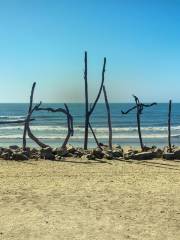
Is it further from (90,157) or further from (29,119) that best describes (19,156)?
(29,119)

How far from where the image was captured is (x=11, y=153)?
57.4 ft

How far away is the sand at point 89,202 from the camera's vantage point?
8156mm

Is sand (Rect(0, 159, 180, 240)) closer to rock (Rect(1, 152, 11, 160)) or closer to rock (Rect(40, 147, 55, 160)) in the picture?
rock (Rect(1, 152, 11, 160))

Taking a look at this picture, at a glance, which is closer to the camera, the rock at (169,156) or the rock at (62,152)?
the rock at (169,156)

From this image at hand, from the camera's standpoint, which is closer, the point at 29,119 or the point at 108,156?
the point at 108,156

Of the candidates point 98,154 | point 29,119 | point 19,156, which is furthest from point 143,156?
point 29,119

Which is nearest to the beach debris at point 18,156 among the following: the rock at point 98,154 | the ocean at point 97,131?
the rock at point 98,154

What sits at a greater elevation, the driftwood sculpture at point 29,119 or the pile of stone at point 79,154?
the driftwood sculpture at point 29,119

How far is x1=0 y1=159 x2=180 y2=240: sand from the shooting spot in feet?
26.8

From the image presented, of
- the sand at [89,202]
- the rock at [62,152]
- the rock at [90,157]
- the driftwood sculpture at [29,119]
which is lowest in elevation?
the sand at [89,202]

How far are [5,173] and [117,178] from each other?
10.3 feet

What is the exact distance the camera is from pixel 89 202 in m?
10.2

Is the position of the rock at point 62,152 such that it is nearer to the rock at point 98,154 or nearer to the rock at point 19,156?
the rock at point 98,154

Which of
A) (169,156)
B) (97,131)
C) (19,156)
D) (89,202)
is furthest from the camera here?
(97,131)
